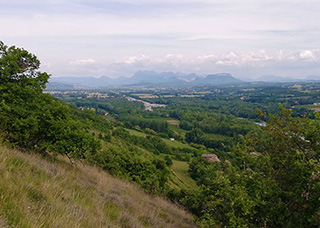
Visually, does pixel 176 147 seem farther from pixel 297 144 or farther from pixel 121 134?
pixel 297 144

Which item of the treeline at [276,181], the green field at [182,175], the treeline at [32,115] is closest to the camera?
the treeline at [276,181]

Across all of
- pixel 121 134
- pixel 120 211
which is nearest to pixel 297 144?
pixel 120 211

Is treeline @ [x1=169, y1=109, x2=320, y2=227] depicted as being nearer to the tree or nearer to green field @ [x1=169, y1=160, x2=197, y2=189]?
the tree

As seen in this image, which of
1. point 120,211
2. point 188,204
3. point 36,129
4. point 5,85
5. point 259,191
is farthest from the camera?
point 188,204

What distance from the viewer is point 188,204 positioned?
18.8 meters

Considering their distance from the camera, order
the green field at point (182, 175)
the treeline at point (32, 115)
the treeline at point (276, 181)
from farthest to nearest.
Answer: the green field at point (182, 175) → the treeline at point (32, 115) → the treeline at point (276, 181)

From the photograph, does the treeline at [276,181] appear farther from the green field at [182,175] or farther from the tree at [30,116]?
the green field at [182,175]

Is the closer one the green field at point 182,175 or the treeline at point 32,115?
the treeline at point 32,115

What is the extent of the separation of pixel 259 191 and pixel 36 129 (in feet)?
33.8

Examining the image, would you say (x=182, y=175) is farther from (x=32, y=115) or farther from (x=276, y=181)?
(x=276, y=181)

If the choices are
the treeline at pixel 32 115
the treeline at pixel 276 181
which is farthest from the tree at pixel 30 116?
the treeline at pixel 276 181

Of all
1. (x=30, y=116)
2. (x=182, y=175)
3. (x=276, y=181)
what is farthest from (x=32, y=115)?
(x=182, y=175)

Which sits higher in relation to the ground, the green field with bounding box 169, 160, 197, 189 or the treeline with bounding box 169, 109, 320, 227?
the treeline with bounding box 169, 109, 320, 227

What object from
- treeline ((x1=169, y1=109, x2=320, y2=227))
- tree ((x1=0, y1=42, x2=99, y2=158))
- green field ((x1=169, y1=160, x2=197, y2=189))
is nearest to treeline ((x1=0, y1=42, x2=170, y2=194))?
tree ((x1=0, y1=42, x2=99, y2=158))
